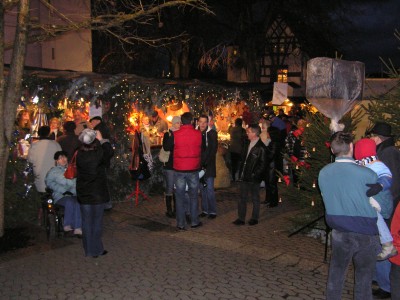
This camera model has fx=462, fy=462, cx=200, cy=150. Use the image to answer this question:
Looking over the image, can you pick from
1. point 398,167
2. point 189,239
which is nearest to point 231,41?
point 189,239

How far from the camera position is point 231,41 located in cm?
2561

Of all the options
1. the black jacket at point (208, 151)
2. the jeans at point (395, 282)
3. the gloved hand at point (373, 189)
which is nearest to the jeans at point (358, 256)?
the gloved hand at point (373, 189)

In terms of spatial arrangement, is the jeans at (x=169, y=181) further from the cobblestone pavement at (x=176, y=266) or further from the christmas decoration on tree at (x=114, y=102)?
the christmas decoration on tree at (x=114, y=102)

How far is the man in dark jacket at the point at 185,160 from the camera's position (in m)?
8.16

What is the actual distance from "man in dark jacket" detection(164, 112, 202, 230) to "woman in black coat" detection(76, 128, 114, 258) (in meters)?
1.69

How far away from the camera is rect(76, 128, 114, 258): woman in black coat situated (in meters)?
6.64

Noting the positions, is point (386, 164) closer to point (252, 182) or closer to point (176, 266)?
point (176, 266)

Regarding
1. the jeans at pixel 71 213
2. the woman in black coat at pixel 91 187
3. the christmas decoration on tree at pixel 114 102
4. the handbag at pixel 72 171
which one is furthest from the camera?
the christmas decoration on tree at pixel 114 102

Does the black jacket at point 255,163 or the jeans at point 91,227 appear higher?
the black jacket at point 255,163

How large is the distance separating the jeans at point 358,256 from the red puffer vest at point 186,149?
4081 mm

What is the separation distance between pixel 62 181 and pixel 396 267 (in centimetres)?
524

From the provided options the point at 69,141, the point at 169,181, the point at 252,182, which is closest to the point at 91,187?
the point at 169,181

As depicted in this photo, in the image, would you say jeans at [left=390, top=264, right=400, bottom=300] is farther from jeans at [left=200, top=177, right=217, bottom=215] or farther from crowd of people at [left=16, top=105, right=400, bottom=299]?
jeans at [left=200, top=177, right=217, bottom=215]

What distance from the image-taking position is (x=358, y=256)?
14.1ft
